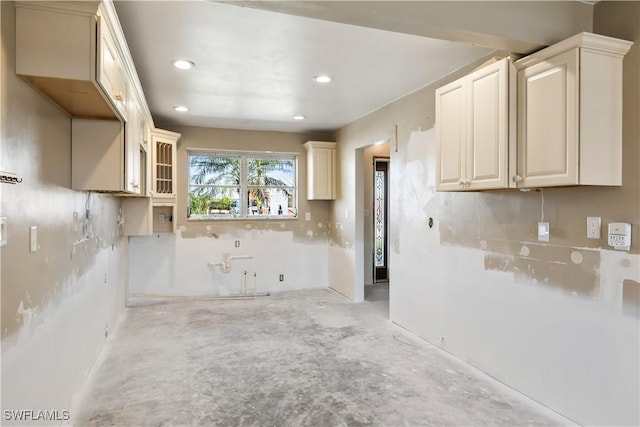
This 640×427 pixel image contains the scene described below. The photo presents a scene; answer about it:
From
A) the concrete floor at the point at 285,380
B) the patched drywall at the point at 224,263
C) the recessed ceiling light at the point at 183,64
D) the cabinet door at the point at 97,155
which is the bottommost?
the concrete floor at the point at 285,380

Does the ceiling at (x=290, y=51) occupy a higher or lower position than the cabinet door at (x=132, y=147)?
higher

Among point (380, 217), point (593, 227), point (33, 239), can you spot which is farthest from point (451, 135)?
point (380, 217)

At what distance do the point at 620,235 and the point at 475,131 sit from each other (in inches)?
40.8

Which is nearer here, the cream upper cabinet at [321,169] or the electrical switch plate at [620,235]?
the electrical switch plate at [620,235]

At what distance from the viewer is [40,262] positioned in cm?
187

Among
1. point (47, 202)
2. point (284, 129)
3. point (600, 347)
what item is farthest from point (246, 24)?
point (284, 129)

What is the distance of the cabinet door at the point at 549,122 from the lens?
206 centimetres

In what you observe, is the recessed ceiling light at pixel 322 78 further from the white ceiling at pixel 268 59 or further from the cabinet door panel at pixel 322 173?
the cabinet door panel at pixel 322 173

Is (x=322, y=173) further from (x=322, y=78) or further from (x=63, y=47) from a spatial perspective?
(x=63, y=47)

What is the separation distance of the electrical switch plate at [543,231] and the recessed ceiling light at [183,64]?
2.92 metres

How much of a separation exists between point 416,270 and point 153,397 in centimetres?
258

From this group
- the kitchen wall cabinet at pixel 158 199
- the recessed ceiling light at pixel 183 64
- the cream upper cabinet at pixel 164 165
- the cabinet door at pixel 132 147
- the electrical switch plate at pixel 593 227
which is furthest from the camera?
the cream upper cabinet at pixel 164 165

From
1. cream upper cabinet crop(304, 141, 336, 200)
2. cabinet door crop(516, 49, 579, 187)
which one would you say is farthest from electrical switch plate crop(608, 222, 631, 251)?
cream upper cabinet crop(304, 141, 336, 200)

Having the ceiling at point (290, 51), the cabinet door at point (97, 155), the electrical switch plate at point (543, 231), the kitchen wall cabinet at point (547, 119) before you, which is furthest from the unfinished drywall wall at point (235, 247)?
the electrical switch plate at point (543, 231)
